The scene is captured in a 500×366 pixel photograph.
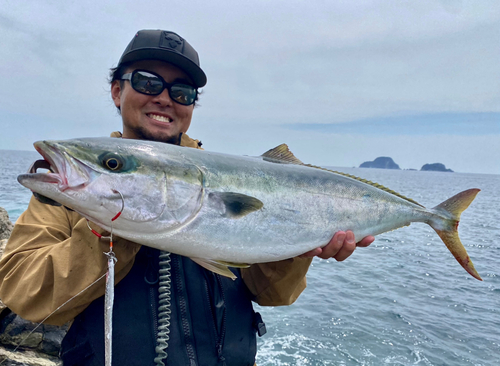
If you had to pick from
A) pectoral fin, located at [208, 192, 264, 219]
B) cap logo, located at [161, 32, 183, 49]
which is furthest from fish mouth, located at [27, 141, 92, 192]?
cap logo, located at [161, 32, 183, 49]

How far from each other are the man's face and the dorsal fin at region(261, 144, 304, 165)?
945 mm

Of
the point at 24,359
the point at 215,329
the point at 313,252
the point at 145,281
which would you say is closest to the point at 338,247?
the point at 313,252

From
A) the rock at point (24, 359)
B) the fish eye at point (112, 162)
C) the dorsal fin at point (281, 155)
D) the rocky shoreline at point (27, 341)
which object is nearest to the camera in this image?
the fish eye at point (112, 162)

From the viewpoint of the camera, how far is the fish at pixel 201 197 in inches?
76.4

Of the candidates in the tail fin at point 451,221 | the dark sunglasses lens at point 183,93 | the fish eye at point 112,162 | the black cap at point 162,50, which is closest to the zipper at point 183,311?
the fish eye at point 112,162

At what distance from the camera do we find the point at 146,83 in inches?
125

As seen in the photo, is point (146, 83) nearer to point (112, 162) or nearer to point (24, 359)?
point (112, 162)

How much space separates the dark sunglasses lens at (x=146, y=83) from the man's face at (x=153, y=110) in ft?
0.13

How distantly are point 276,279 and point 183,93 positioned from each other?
191cm

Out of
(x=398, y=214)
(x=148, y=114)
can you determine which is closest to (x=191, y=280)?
(x=148, y=114)

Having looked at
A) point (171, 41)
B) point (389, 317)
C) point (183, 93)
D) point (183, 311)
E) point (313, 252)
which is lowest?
point (389, 317)

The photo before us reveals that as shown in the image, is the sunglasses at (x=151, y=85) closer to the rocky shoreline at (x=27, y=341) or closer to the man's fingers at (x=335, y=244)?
the man's fingers at (x=335, y=244)

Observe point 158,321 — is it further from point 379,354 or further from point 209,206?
point 379,354

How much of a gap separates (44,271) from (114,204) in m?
0.63
